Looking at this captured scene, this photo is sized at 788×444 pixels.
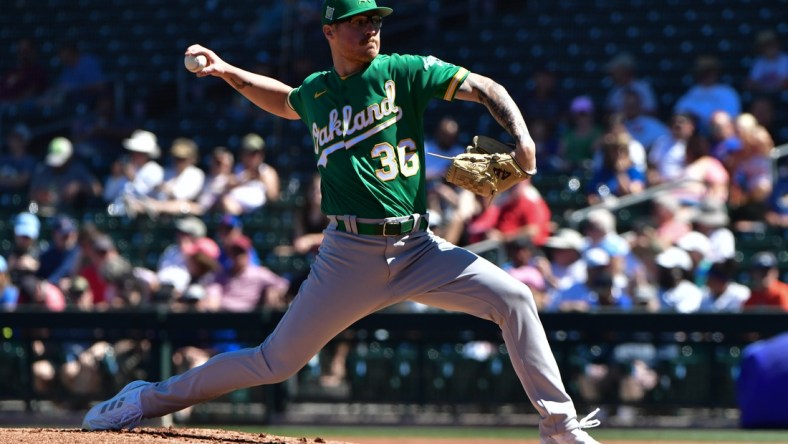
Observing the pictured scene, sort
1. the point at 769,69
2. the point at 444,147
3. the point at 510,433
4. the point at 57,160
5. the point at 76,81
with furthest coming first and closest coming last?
the point at 76,81, the point at 57,160, the point at 769,69, the point at 444,147, the point at 510,433

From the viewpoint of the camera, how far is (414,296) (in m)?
4.99

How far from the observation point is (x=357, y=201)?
16.1 ft

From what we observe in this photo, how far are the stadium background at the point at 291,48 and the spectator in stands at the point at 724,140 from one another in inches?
59.0

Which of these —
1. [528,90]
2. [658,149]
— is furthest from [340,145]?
[528,90]

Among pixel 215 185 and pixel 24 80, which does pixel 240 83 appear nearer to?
pixel 215 185

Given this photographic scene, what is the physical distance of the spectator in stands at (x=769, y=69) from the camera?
1186 cm

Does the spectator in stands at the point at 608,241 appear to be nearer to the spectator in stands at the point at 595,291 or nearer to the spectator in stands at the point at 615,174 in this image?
the spectator in stands at the point at 595,291

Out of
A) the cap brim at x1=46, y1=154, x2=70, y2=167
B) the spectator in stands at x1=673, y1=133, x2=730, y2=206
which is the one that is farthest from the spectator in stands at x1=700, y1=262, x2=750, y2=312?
the cap brim at x1=46, y1=154, x2=70, y2=167

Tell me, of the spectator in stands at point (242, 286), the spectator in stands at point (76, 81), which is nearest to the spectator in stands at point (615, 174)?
the spectator in stands at point (242, 286)

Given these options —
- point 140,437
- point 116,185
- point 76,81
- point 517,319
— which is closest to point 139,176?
point 116,185

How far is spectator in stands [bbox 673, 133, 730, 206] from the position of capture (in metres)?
9.95

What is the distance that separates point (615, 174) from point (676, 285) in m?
1.54

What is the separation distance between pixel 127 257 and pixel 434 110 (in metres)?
3.84

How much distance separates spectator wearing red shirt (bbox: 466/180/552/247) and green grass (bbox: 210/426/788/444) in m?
1.53
